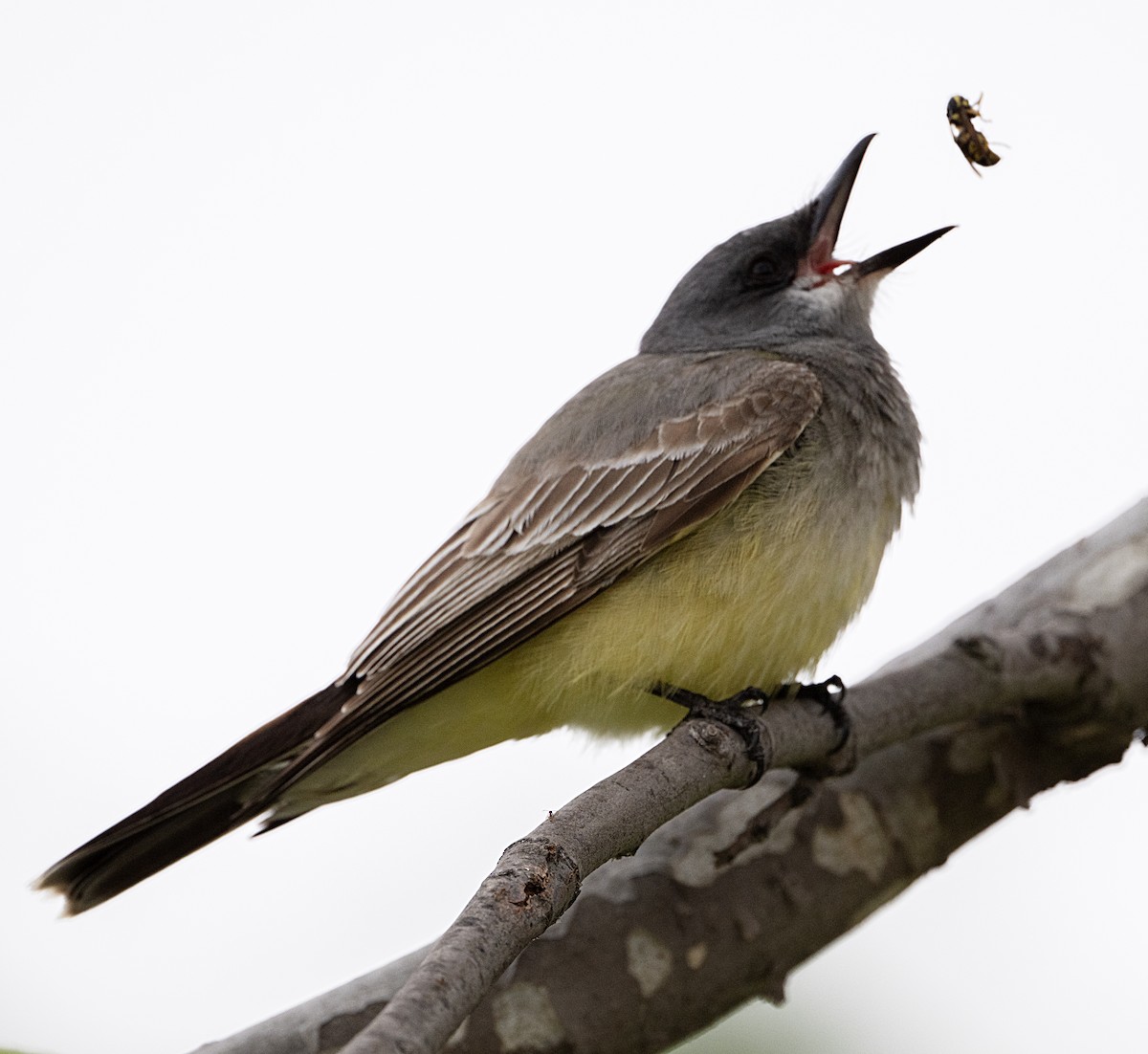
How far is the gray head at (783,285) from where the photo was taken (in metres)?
5.29

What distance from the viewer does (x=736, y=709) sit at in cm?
397

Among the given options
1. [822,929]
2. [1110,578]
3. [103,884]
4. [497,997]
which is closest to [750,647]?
[822,929]

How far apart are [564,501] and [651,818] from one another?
5.58ft

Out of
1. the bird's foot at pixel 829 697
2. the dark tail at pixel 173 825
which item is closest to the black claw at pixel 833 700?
the bird's foot at pixel 829 697

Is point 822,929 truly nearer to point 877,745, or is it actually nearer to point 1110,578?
point 877,745

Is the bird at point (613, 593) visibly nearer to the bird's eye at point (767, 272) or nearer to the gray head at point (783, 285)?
the gray head at point (783, 285)

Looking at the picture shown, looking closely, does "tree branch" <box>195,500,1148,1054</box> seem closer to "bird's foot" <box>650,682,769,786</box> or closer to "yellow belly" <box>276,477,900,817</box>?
"bird's foot" <box>650,682,769,786</box>

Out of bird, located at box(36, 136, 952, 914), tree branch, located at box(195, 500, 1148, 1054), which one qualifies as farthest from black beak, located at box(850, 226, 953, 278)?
tree branch, located at box(195, 500, 1148, 1054)

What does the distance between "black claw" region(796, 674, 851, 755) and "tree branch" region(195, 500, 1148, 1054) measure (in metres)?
0.03

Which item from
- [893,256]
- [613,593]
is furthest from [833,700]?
[893,256]

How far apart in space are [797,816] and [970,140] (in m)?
2.37

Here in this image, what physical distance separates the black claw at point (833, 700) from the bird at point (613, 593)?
69mm

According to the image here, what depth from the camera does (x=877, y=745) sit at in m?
4.14

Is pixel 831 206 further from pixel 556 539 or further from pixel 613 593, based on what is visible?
pixel 613 593
